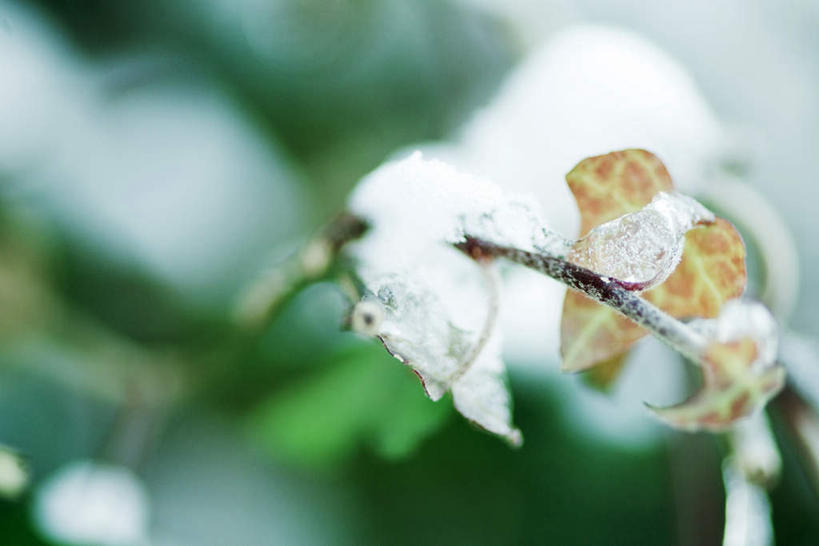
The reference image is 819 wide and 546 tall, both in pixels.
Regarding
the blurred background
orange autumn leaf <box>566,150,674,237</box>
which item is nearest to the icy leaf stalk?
orange autumn leaf <box>566,150,674,237</box>

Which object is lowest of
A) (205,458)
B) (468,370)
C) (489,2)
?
(468,370)

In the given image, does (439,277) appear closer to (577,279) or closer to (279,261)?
(577,279)

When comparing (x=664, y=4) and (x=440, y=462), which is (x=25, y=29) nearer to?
(x=440, y=462)

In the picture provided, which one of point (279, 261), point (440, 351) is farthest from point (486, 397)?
point (279, 261)

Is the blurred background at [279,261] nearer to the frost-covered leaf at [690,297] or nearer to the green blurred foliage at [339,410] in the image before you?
the green blurred foliage at [339,410]

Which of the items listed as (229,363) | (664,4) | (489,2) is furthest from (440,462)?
(664,4)

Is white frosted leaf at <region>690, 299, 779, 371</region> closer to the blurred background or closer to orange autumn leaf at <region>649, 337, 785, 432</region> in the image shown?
orange autumn leaf at <region>649, 337, 785, 432</region>
